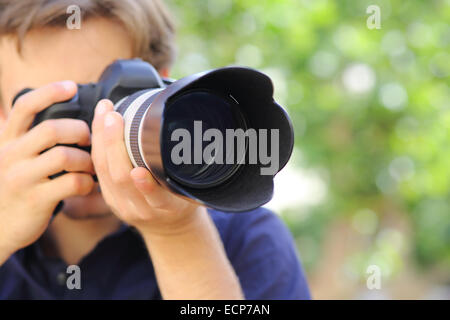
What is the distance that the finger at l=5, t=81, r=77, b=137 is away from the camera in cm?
74

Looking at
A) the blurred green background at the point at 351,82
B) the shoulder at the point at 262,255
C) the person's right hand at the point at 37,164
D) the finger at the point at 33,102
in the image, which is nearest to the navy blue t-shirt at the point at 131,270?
the shoulder at the point at 262,255

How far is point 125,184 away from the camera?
0.64 meters

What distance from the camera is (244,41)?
2.79 meters

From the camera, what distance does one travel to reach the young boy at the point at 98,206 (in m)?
0.69

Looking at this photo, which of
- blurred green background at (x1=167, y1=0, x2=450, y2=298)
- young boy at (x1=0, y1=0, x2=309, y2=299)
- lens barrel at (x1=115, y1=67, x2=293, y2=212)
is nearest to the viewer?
lens barrel at (x1=115, y1=67, x2=293, y2=212)

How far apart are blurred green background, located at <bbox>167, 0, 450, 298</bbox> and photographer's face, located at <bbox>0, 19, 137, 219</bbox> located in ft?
4.75

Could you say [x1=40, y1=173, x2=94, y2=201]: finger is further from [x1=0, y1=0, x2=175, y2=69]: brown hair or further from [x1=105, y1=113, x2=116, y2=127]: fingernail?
[x1=0, y1=0, x2=175, y2=69]: brown hair

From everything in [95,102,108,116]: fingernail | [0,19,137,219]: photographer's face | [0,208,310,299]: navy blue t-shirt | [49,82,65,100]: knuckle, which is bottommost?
[0,208,310,299]: navy blue t-shirt

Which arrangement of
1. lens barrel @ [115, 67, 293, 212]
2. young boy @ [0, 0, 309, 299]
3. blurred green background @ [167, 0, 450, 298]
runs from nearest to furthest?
lens barrel @ [115, 67, 293, 212], young boy @ [0, 0, 309, 299], blurred green background @ [167, 0, 450, 298]

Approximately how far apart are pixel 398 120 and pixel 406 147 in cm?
16

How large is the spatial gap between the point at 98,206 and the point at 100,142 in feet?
0.82

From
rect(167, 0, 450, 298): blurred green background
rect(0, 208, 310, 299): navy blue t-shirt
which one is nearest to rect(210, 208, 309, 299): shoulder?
rect(0, 208, 310, 299): navy blue t-shirt

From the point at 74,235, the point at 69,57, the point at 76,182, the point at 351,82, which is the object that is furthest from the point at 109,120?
the point at 351,82

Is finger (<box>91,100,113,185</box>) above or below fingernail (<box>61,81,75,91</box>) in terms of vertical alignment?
below
